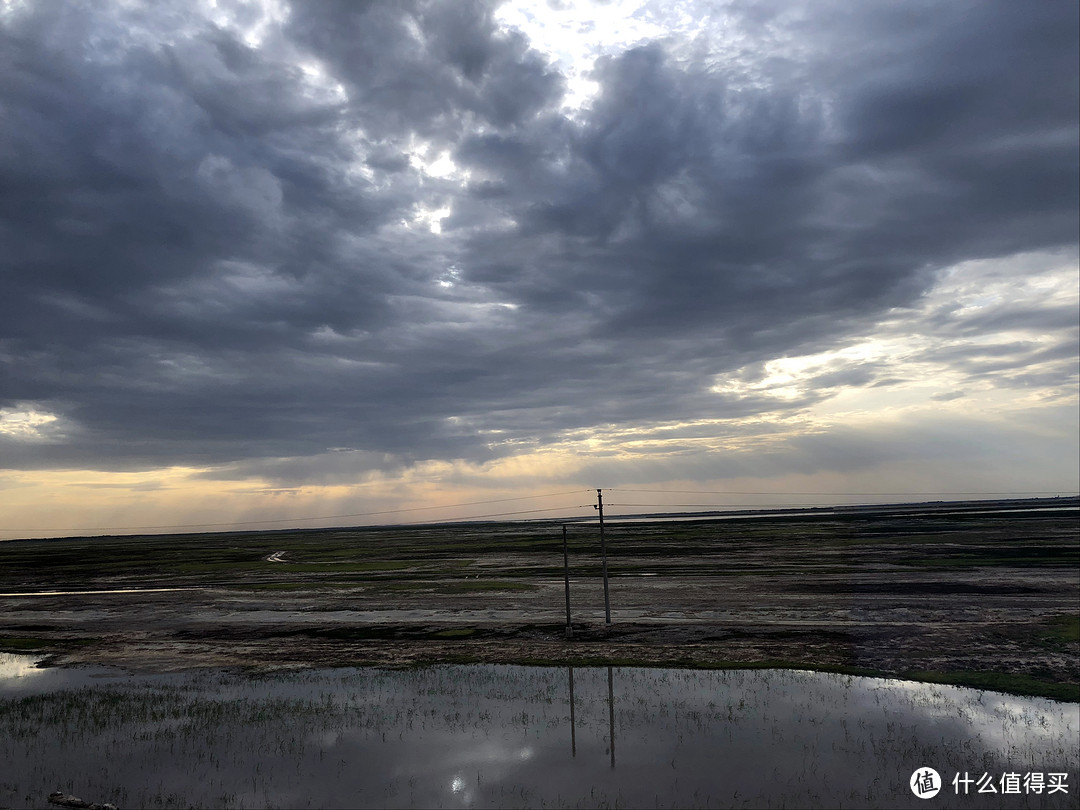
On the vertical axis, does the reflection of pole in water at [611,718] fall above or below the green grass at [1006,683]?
above

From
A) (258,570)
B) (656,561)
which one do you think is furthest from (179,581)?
(656,561)

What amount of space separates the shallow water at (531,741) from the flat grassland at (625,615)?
177 inches

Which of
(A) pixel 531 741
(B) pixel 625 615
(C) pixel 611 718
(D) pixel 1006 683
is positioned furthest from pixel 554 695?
(D) pixel 1006 683

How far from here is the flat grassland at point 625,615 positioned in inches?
1454

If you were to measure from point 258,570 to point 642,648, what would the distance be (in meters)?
83.0

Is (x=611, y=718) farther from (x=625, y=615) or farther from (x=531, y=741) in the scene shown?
(x=625, y=615)

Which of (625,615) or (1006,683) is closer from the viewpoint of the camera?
(1006,683)

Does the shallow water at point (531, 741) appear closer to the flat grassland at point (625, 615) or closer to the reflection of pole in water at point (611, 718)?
the reflection of pole in water at point (611, 718)

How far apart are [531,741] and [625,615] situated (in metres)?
26.3

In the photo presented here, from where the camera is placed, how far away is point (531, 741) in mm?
25047

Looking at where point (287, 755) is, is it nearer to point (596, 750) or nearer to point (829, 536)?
point (596, 750)

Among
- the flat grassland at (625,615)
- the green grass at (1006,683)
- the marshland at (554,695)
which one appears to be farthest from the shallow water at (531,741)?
the flat grassland at (625,615)

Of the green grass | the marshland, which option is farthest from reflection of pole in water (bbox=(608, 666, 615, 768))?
the green grass

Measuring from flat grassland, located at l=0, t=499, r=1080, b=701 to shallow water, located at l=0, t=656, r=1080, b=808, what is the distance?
4.50 m
